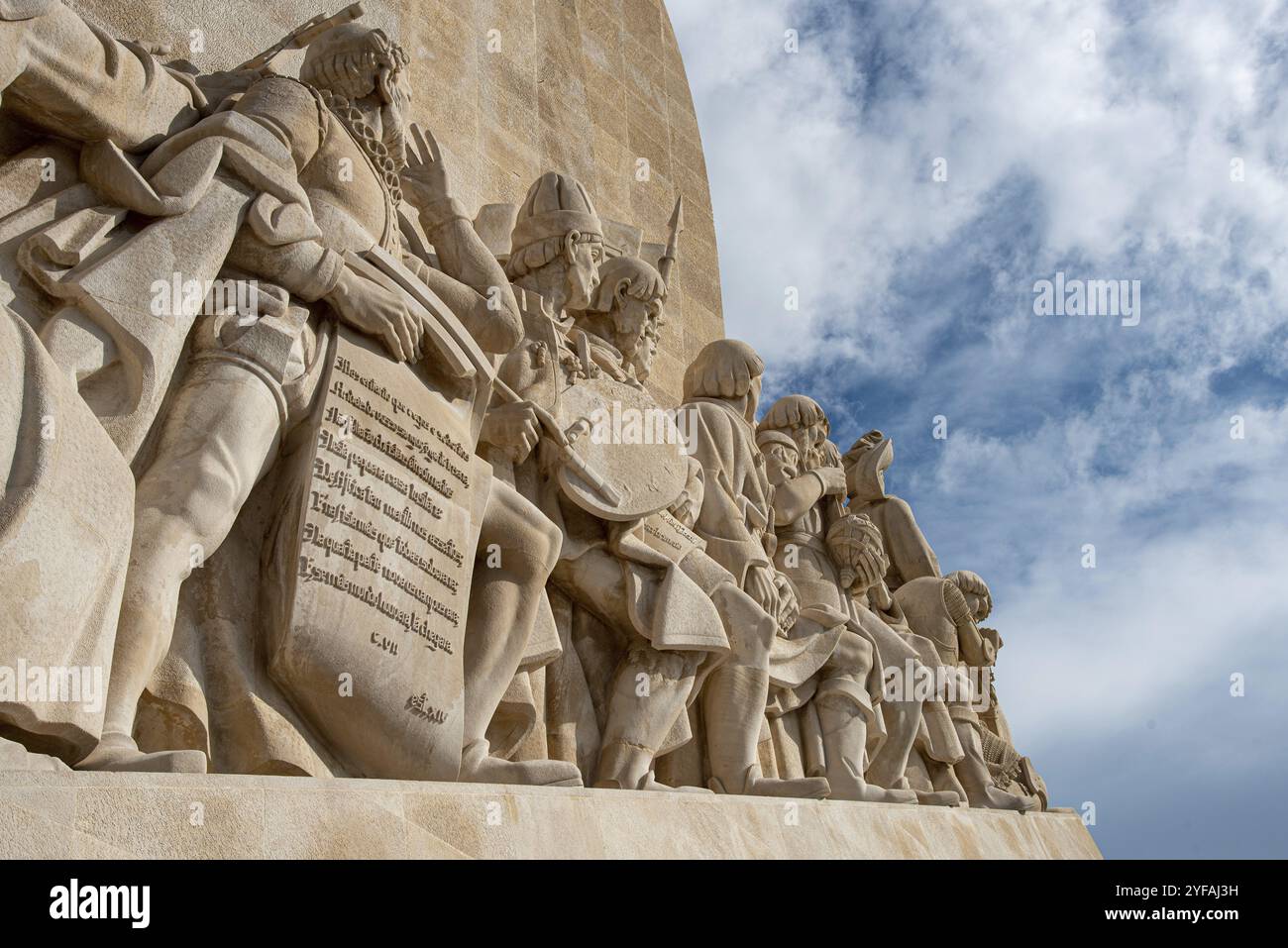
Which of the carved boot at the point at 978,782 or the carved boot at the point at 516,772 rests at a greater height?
the carved boot at the point at 978,782

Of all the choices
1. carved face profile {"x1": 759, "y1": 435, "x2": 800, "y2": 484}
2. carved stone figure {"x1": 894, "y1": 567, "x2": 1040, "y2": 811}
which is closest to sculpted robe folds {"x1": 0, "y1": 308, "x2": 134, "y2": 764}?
carved face profile {"x1": 759, "y1": 435, "x2": 800, "y2": 484}

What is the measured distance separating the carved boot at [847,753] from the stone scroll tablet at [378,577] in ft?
9.30

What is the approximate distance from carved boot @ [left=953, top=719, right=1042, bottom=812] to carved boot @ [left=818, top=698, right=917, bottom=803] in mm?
1646

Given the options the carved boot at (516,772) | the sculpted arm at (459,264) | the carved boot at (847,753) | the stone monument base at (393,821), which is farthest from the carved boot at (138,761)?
the carved boot at (847,753)

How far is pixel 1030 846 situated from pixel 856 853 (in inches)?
85.2

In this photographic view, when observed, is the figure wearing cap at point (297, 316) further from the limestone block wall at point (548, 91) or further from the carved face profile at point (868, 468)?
the carved face profile at point (868, 468)

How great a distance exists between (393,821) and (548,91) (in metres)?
6.79

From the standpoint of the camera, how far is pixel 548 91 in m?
9.20

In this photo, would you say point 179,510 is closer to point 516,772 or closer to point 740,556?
point 516,772

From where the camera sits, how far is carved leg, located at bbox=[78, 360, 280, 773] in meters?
3.24

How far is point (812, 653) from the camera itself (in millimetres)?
6641

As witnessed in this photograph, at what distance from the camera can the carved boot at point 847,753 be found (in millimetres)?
6438

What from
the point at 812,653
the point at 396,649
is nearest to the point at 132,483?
the point at 396,649
